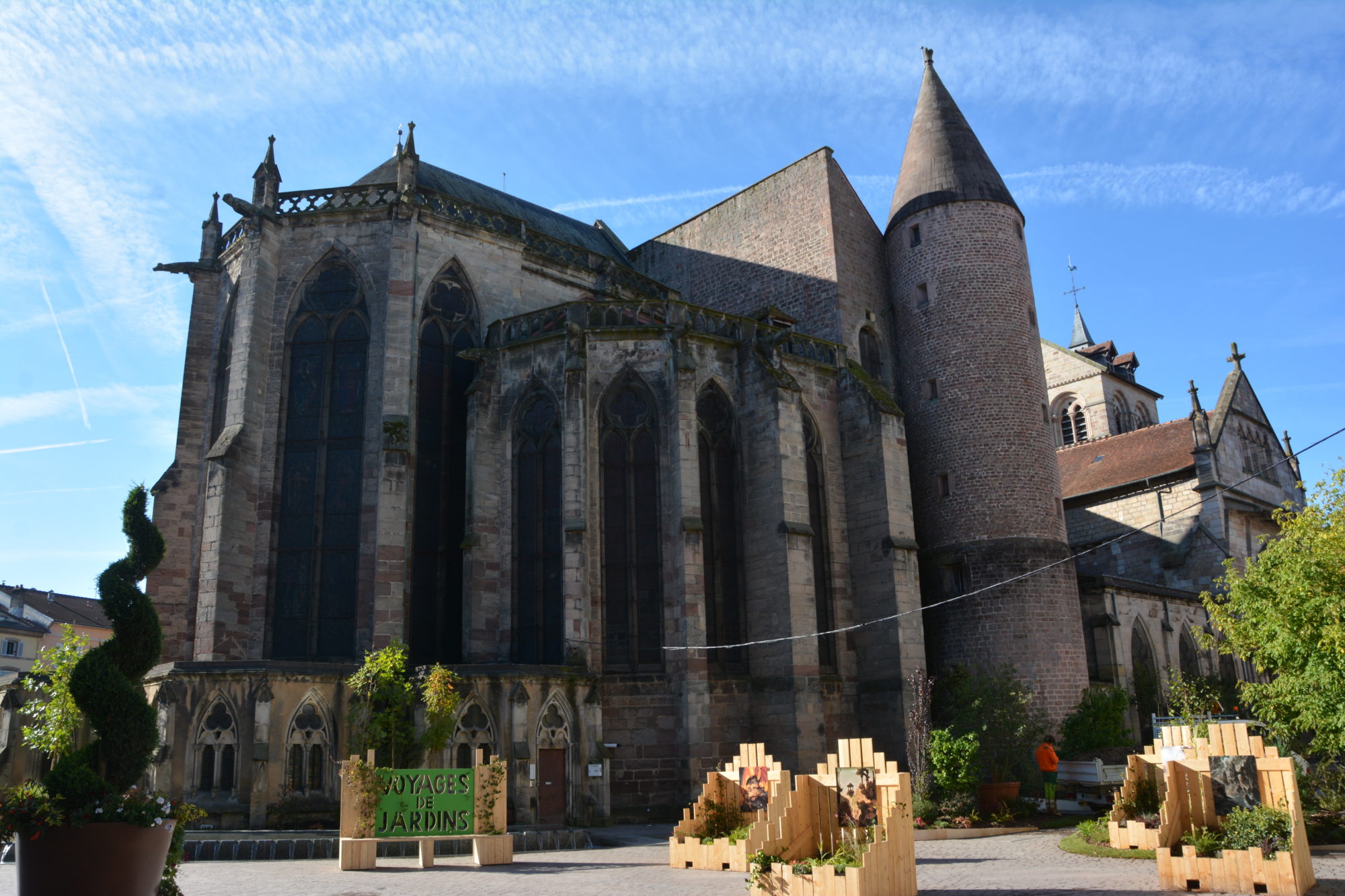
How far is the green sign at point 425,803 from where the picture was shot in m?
14.6

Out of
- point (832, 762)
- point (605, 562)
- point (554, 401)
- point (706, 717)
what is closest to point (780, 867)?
point (832, 762)

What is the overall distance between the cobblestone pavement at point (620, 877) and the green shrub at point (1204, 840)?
0.59 m

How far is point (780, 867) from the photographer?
10609mm

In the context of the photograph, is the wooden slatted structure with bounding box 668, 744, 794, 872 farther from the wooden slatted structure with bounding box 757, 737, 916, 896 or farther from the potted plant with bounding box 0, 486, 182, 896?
the potted plant with bounding box 0, 486, 182, 896

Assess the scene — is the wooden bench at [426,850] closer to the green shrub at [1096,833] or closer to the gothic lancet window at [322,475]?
the green shrub at [1096,833]

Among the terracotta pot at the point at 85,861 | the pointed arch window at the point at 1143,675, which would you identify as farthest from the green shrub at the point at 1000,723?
the terracotta pot at the point at 85,861

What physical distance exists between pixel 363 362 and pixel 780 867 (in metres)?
17.1

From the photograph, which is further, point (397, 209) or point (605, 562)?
point (397, 209)

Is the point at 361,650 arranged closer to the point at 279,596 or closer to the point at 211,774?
the point at 279,596

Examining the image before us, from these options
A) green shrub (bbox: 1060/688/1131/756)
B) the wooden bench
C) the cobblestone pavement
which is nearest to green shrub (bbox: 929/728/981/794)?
the cobblestone pavement

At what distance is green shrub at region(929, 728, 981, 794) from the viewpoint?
19094 millimetres

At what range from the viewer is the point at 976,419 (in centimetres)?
2745

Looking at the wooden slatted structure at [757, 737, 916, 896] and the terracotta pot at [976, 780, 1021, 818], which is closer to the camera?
the wooden slatted structure at [757, 737, 916, 896]

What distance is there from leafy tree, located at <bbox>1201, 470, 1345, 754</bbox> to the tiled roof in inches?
683
